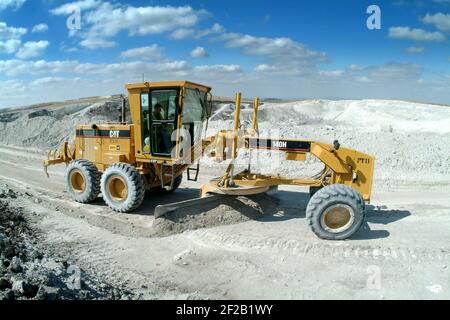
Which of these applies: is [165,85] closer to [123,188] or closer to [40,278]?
[123,188]

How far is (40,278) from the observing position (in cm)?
454

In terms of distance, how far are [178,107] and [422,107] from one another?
29.8 m

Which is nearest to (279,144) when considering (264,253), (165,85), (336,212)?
(336,212)

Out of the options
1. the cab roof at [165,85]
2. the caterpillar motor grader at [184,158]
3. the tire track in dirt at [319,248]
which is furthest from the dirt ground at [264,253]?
the cab roof at [165,85]

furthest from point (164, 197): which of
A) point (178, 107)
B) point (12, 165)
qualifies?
point (12, 165)

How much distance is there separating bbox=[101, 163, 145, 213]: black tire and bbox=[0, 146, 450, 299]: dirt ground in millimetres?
260

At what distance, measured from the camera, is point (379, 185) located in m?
11.4

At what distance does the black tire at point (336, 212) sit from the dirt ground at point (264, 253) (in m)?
0.20

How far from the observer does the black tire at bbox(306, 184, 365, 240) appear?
6.58 metres

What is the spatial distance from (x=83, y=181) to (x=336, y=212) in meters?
6.24

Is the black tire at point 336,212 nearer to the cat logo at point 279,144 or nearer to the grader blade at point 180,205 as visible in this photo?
the cat logo at point 279,144

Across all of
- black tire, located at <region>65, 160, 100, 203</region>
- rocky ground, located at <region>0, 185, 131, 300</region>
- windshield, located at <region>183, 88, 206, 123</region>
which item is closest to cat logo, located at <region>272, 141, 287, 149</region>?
windshield, located at <region>183, 88, 206, 123</region>

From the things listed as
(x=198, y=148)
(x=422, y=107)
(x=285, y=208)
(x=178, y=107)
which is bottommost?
(x=285, y=208)
